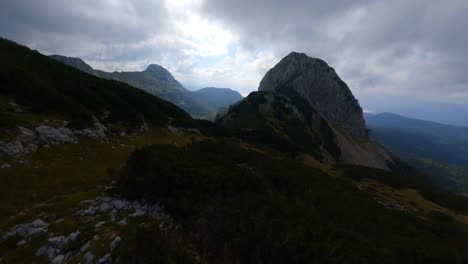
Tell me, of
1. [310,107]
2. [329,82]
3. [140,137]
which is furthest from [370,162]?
[140,137]

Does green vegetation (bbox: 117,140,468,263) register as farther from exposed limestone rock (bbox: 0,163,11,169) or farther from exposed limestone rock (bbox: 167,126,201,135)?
exposed limestone rock (bbox: 167,126,201,135)

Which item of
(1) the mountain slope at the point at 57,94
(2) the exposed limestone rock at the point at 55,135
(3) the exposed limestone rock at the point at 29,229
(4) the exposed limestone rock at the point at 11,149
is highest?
(1) the mountain slope at the point at 57,94

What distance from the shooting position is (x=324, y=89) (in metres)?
166

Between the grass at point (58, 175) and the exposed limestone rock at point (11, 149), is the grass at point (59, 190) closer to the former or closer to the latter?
the grass at point (58, 175)

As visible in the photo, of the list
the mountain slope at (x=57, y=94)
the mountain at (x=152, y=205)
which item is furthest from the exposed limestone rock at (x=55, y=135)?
the mountain slope at (x=57, y=94)

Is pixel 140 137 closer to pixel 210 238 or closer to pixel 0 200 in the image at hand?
pixel 0 200

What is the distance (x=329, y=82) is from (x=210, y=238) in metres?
173

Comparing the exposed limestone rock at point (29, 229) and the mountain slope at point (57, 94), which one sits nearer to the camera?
the exposed limestone rock at point (29, 229)

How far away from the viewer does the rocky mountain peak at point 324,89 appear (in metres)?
162

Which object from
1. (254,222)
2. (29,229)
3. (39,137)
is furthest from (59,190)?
(254,222)

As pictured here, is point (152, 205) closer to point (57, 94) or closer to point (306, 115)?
point (57, 94)

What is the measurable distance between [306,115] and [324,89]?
4863 cm

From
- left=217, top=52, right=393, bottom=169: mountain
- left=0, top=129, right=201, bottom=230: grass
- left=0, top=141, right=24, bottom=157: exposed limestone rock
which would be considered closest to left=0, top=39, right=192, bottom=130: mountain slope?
left=0, top=141, right=24, bottom=157: exposed limestone rock

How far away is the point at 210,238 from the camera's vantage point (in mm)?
10430
